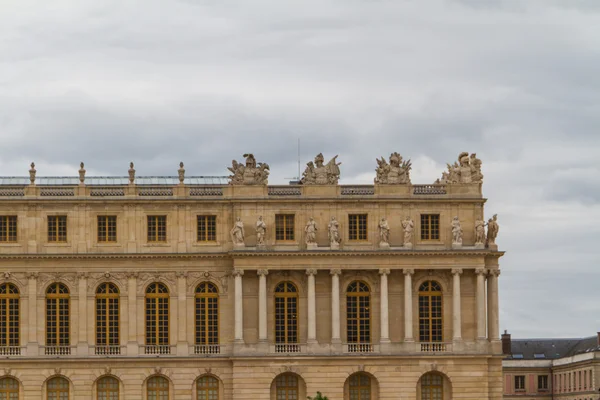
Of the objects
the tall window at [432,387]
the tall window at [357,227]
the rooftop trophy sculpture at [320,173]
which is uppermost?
the rooftop trophy sculpture at [320,173]

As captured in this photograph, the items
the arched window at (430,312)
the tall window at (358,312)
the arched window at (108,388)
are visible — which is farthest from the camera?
the arched window at (430,312)

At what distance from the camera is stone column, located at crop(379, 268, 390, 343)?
10594cm

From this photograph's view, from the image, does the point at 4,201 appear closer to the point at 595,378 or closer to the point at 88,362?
the point at 88,362

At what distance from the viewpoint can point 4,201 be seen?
10650cm

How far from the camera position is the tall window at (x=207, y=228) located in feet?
353

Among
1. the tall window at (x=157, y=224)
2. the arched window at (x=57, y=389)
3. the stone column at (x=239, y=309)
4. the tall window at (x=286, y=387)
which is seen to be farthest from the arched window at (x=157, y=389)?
the tall window at (x=157, y=224)

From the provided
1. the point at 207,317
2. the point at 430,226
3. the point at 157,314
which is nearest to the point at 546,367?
the point at 430,226

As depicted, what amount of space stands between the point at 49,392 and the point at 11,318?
5.26 m

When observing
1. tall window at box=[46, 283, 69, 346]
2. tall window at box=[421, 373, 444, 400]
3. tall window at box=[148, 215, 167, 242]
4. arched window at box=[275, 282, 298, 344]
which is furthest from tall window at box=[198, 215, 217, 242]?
tall window at box=[421, 373, 444, 400]

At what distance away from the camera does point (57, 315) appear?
10631 cm

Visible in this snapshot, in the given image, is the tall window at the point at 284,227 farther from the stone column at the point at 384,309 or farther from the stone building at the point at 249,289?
the stone column at the point at 384,309

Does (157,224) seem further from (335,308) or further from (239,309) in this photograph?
(335,308)

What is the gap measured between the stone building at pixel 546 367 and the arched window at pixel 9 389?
68025 mm

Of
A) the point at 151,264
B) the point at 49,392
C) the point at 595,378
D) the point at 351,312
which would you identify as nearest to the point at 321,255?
the point at 351,312
